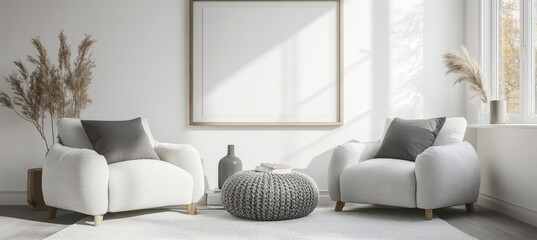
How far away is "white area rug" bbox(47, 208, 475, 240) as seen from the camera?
12.3 ft

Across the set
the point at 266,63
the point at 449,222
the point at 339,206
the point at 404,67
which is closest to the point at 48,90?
the point at 266,63

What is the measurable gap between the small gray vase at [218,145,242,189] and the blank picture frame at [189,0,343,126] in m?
0.47

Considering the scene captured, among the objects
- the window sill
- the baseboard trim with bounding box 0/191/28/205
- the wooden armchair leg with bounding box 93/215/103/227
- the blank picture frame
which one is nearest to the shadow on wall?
the blank picture frame

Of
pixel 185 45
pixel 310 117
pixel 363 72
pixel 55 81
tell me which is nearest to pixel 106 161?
pixel 55 81

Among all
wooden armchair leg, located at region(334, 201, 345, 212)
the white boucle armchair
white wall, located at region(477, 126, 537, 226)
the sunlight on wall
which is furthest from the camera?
the sunlight on wall

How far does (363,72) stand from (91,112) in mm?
2592

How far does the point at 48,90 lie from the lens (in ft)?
16.8

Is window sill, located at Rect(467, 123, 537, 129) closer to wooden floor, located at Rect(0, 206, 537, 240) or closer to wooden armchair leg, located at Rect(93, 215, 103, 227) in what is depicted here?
wooden floor, located at Rect(0, 206, 537, 240)

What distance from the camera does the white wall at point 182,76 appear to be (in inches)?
220

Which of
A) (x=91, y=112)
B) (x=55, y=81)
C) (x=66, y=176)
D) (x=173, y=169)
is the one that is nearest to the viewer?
(x=66, y=176)

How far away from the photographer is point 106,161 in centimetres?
446

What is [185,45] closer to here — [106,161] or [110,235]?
[106,161]

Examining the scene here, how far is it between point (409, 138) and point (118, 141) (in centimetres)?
230

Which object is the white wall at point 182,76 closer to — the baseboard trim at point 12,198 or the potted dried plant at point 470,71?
the baseboard trim at point 12,198
